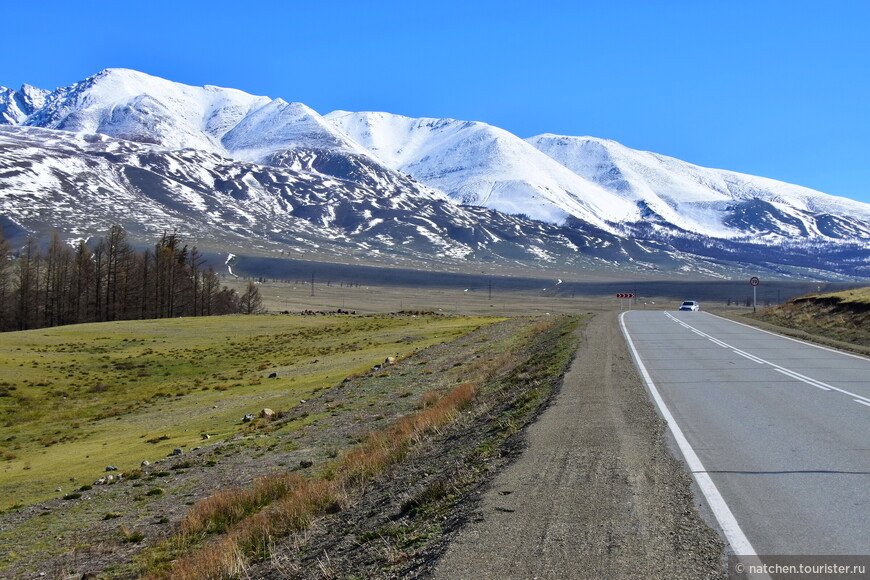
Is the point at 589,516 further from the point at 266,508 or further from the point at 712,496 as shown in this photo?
the point at 266,508

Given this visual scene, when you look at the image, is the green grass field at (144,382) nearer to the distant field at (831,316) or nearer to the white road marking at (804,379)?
the white road marking at (804,379)

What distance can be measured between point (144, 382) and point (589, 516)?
38.8 m

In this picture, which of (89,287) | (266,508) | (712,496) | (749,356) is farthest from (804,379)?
(89,287)

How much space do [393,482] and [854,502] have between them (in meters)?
6.50

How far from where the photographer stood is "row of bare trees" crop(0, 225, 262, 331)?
84125 mm

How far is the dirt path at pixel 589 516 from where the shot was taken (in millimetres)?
6242

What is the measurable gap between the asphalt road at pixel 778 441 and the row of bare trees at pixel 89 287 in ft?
267

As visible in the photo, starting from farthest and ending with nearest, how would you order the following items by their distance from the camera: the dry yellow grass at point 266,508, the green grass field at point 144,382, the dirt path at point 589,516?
→ 1. the green grass field at point 144,382
2. the dry yellow grass at point 266,508
3. the dirt path at point 589,516

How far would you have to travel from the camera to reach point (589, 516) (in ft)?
24.3

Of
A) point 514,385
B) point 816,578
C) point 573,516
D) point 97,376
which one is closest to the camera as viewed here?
point 816,578

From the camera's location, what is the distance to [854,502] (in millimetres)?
7809

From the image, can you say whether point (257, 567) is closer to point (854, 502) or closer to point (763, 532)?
point (763, 532)

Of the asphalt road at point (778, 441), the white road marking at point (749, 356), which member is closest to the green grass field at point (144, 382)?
the asphalt road at point (778, 441)

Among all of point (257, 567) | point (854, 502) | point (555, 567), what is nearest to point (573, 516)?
point (555, 567)
